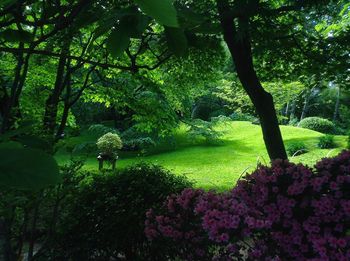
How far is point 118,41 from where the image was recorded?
615 millimetres

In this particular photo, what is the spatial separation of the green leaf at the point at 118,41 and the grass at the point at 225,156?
37.6ft

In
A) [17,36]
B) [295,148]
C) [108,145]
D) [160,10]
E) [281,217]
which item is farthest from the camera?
[295,148]

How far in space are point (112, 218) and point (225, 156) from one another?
530 inches

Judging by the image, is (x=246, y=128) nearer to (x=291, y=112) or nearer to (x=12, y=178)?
(x=291, y=112)

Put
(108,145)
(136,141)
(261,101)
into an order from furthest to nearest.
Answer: (136,141), (108,145), (261,101)

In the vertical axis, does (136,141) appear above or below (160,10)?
below

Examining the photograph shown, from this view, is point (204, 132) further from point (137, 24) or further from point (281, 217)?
point (137, 24)

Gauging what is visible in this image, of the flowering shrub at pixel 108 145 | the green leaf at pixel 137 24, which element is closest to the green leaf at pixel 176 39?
the green leaf at pixel 137 24

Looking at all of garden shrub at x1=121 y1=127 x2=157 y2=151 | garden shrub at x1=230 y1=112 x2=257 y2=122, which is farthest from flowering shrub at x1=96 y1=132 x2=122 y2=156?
garden shrub at x1=230 y1=112 x2=257 y2=122

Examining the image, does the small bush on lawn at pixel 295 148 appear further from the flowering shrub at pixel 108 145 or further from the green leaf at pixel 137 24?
the green leaf at pixel 137 24

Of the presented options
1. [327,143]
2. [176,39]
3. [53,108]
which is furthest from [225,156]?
[176,39]

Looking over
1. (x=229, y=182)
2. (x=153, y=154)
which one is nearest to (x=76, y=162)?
(x=229, y=182)

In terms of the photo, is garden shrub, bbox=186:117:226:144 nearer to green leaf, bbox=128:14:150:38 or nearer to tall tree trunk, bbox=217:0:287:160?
tall tree trunk, bbox=217:0:287:160

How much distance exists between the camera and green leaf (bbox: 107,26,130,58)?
61 centimetres
